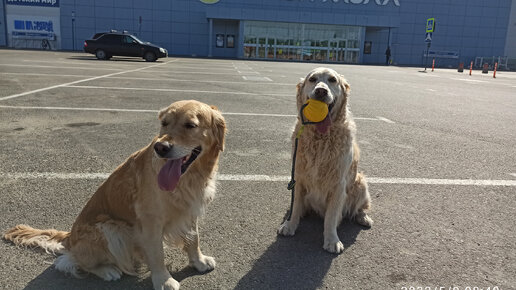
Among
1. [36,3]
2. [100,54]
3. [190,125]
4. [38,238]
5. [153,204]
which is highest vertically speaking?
[36,3]

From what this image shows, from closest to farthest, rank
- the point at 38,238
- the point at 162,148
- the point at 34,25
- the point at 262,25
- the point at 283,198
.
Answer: the point at 162,148
the point at 38,238
the point at 283,198
the point at 34,25
the point at 262,25

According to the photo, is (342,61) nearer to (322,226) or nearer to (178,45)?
(178,45)

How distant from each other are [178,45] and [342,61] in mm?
23477

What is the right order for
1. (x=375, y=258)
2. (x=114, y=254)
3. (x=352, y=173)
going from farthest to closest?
1. (x=352, y=173)
2. (x=375, y=258)
3. (x=114, y=254)

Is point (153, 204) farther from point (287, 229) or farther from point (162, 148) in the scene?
point (287, 229)

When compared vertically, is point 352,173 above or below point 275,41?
below

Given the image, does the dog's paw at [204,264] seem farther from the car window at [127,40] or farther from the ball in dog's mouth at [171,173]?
the car window at [127,40]

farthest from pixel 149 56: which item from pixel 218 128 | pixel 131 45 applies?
pixel 218 128

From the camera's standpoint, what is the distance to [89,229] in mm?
2371

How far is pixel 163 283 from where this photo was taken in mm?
2354

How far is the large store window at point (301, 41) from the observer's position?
4734 centimetres

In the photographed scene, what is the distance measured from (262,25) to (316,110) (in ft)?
153

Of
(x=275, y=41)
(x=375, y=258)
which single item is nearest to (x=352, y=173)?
(x=375, y=258)

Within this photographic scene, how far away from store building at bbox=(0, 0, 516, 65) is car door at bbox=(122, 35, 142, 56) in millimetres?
19949
